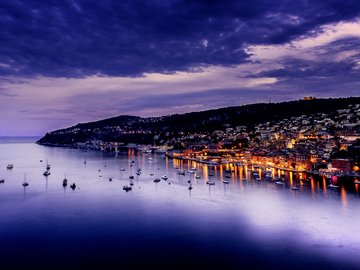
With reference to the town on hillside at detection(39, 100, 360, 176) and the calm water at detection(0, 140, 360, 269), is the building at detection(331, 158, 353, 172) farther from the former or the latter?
the calm water at detection(0, 140, 360, 269)

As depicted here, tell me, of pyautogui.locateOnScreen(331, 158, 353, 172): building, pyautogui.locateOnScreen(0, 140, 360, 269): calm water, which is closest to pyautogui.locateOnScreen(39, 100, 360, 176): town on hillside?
pyautogui.locateOnScreen(331, 158, 353, 172): building

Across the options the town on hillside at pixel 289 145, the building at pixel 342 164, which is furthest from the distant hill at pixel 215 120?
the building at pixel 342 164

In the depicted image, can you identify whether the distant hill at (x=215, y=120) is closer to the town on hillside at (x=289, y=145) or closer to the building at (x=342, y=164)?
the town on hillside at (x=289, y=145)


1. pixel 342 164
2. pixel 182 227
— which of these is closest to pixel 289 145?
pixel 342 164

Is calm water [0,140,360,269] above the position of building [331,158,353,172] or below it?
below

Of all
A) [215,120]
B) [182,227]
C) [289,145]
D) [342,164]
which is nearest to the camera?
[182,227]

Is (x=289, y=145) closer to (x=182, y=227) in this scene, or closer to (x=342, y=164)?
(x=342, y=164)

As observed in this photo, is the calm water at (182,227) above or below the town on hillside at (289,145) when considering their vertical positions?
below

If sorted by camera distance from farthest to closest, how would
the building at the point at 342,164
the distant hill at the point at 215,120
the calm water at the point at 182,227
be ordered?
the distant hill at the point at 215,120 < the building at the point at 342,164 < the calm water at the point at 182,227

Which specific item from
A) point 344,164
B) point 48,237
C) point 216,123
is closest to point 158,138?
point 216,123
